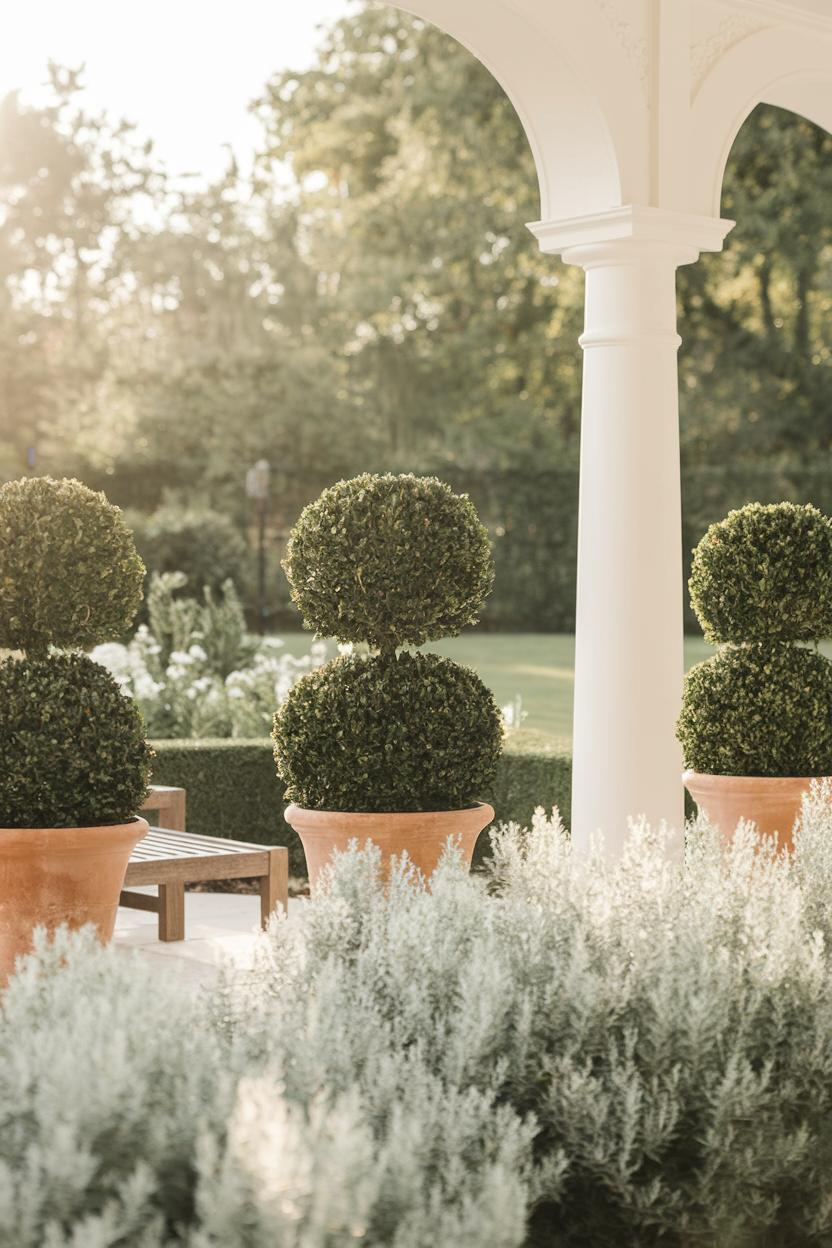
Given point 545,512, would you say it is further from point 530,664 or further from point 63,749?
point 63,749

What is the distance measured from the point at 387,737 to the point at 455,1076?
2.29m

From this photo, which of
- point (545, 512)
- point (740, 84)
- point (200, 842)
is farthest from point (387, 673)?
point (545, 512)

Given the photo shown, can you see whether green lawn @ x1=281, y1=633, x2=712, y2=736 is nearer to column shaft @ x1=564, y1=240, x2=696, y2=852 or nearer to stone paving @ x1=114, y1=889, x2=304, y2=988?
stone paving @ x1=114, y1=889, x2=304, y2=988

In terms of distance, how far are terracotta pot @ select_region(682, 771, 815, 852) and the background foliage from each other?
1682cm

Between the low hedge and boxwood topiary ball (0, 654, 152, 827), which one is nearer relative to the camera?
boxwood topiary ball (0, 654, 152, 827)

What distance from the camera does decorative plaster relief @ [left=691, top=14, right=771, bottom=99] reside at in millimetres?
5988

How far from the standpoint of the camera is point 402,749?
16.6 ft

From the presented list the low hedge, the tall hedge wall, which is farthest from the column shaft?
the tall hedge wall

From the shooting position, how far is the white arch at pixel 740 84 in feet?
19.7

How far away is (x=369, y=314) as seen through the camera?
2631cm

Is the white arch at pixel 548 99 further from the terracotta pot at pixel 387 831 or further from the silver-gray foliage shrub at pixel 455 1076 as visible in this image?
the silver-gray foliage shrub at pixel 455 1076

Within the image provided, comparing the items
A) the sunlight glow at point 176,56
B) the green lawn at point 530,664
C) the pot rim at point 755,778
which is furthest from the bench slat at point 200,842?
the sunlight glow at point 176,56

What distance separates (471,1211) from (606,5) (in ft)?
15.1

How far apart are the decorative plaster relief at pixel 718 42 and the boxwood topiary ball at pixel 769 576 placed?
5.43 feet
